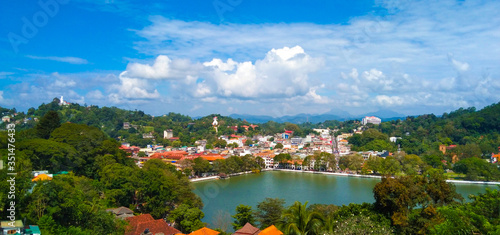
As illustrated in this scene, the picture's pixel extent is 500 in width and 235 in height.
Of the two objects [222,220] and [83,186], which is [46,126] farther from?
[222,220]

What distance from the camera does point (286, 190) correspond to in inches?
634

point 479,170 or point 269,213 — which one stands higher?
point 269,213

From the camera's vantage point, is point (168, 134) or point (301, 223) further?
point (168, 134)

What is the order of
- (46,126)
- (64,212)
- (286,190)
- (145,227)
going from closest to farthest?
(64,212) < (145,227) < (46,126) < (286,190)

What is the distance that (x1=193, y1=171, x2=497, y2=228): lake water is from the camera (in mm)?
13264

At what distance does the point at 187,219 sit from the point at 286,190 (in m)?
7.92

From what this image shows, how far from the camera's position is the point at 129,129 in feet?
131

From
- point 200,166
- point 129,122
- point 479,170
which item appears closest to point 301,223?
point 200,166

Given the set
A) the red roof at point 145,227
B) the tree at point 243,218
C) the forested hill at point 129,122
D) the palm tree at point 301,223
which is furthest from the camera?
the forested hill at point 129,122

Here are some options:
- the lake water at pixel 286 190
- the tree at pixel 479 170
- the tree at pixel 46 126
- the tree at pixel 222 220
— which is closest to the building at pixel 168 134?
the lake water at pixel 286 190

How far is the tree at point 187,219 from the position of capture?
8695 mm

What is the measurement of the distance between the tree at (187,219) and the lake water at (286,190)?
1.25 meters

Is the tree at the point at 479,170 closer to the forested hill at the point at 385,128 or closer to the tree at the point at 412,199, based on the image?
the forested hill at the point at 385,128

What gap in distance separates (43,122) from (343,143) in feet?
93.6
